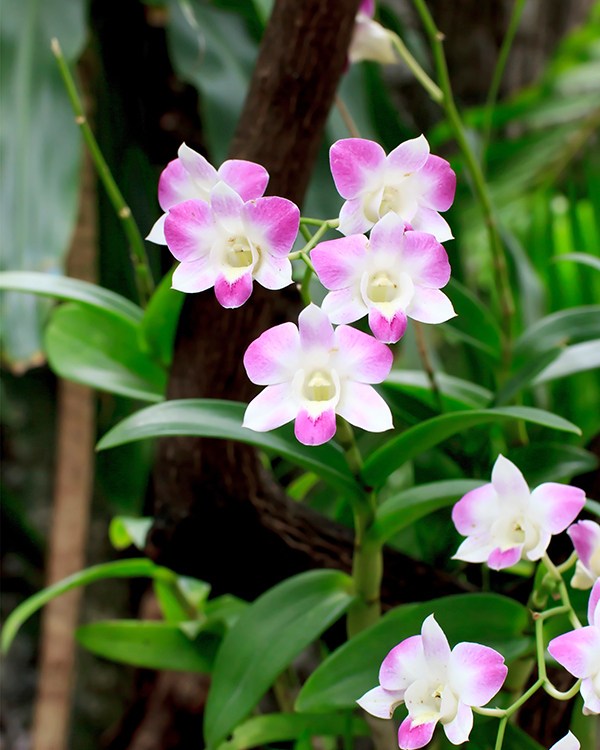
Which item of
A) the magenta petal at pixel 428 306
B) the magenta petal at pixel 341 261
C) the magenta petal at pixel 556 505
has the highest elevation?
the magenta petal at pixel 341 261

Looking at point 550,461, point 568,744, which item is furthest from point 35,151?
point 568,744

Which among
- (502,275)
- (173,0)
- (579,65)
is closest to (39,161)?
(173,0)

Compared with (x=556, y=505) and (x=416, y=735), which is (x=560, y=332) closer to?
(x=556, y=505)

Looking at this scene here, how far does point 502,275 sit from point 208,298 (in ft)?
0.93

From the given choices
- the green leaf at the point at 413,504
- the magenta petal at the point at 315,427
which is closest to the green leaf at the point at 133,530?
the green leaf at the point at 413,504

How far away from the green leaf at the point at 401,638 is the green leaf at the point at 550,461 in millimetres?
132

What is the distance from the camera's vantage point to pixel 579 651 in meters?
0.24

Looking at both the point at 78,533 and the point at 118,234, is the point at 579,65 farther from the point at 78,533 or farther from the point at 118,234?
the point at 78,533

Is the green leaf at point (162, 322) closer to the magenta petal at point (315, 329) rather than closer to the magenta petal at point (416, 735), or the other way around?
the magenta petal at point (315, 329)

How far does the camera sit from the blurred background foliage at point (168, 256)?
536 millimetres

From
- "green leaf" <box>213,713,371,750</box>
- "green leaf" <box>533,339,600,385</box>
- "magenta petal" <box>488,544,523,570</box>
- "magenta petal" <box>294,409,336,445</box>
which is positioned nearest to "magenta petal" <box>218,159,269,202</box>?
→ "magenta petal" <box>294,409,336,445</box>

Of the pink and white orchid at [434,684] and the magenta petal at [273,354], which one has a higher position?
the magenta petal at [273,354]

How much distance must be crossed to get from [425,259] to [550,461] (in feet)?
1.00

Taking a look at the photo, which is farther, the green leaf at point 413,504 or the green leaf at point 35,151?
the green leaf at point 35,151
